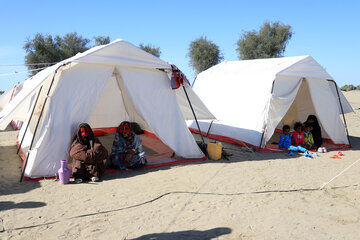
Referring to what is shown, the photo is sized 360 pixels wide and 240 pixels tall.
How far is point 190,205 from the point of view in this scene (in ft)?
12.0

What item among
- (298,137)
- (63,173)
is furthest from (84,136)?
(298,137)

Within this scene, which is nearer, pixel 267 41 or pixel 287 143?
pixel 287 143

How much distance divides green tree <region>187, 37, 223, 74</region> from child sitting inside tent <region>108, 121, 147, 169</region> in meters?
19.5

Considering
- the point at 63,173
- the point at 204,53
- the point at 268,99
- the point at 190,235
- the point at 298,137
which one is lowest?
the point at 190,235

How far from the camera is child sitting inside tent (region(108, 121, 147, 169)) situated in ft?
16.8

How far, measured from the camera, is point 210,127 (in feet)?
27.7

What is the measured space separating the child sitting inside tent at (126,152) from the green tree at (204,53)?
19.5 metres

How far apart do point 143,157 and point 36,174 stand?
1.73 m

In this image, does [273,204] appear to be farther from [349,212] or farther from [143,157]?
[143,157]

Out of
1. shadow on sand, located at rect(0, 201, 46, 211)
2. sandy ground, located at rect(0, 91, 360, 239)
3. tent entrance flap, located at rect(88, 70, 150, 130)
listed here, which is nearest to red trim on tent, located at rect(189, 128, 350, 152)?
sandy ground, located at rect(0, 91, 360, 239)

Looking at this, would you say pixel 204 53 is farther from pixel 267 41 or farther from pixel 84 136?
pixel 84 136

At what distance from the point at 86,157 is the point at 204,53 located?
67.6ft

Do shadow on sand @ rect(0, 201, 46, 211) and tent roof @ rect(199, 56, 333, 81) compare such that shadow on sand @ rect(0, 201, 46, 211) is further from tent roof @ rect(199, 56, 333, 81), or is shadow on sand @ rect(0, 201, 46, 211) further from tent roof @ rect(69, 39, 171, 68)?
tent roof @ rect(199, 56, 333, 81)

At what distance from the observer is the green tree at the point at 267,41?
22.6 metres
